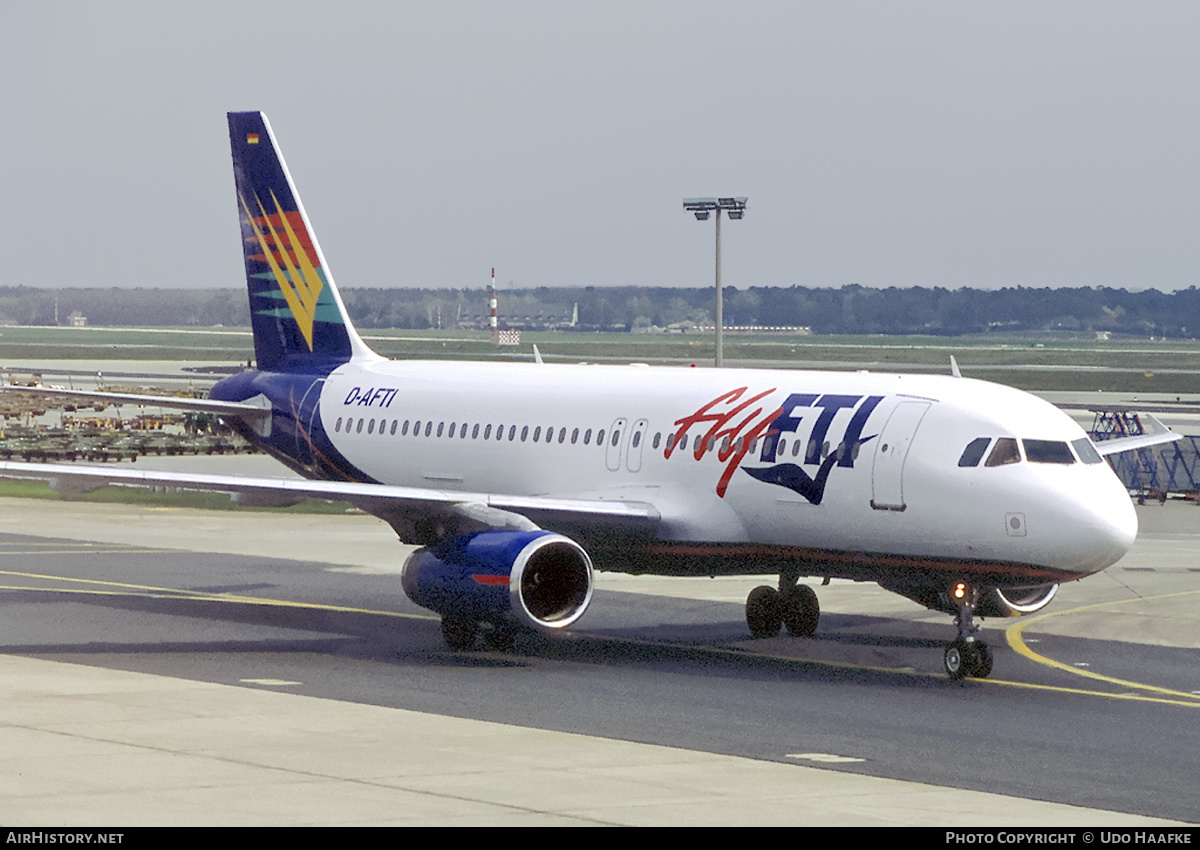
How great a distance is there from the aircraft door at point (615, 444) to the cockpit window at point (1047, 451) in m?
7.17

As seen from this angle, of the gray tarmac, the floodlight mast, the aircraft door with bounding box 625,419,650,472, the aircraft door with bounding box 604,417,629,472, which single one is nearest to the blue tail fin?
the aircraft door with bounding box 604,417,629,472

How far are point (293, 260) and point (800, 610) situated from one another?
46.8 ft

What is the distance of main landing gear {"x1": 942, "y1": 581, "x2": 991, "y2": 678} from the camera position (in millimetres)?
26719

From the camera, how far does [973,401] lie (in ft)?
89.7

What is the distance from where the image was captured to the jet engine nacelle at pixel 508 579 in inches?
1075

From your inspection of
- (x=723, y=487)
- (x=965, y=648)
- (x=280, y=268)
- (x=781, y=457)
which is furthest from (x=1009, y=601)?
(x=280, y=268)

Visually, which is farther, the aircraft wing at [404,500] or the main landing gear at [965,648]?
the aircraft wing at [404,500]

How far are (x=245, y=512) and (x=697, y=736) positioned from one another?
34.7 m

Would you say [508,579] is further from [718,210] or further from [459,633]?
[718,210]

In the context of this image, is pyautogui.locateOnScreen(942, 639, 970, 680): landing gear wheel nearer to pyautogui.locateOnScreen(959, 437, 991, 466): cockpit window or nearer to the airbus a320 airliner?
the airbus a320 airliner

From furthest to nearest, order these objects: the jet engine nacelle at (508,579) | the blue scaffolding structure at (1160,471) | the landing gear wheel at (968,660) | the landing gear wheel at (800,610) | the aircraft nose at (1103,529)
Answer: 1. the blue scaffolding structure at (1160,471)
2. the landing gear wheel at (800,610)
3. the jet engine nacelle at (508,579)
4. the landing gear wheel at (968,660)
5. the aircraft nose at (1103,529)

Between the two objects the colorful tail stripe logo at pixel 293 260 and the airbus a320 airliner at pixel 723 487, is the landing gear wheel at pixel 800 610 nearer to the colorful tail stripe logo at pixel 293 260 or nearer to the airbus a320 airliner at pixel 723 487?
the airbus a320 airliner at pixel 723 487

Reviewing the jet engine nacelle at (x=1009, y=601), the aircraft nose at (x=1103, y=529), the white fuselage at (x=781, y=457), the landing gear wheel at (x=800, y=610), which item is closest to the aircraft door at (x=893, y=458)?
the white fuselage at (x=781, y=457)
